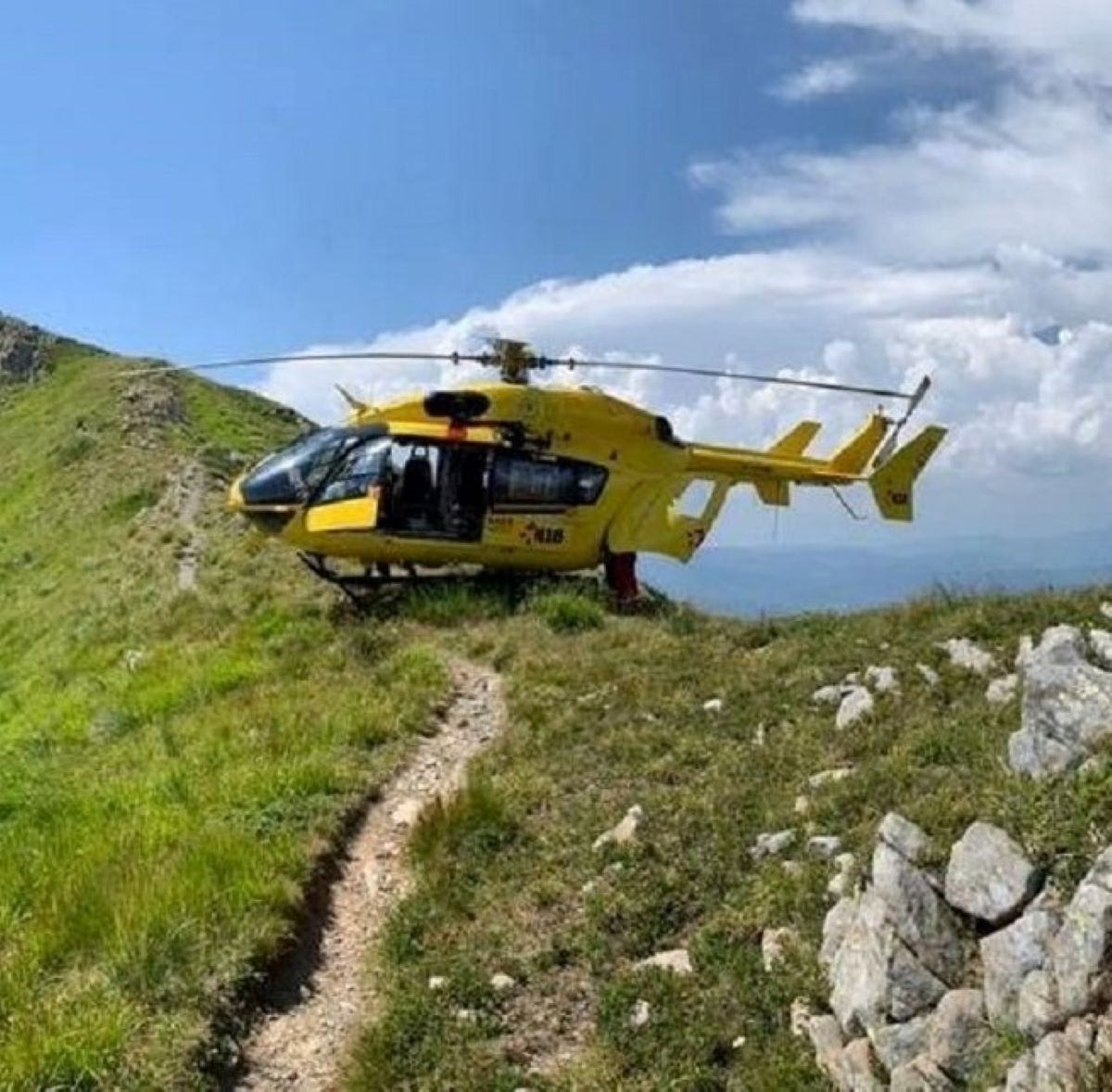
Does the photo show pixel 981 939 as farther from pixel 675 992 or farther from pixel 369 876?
pixel 369 876

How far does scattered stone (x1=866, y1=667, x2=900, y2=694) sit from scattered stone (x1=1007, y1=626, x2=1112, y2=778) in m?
2.84

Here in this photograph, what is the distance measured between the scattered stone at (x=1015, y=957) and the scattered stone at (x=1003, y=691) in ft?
11.7

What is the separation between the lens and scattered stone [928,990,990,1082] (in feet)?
21.7

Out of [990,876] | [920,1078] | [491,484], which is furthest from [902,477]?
[920,1078]

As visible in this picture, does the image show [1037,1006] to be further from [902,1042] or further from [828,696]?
[828,696]

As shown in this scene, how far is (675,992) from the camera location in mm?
8469

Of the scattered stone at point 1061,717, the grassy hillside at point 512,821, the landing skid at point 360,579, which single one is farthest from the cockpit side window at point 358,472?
the scattered stone at point 1061,717

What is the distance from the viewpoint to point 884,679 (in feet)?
39.4

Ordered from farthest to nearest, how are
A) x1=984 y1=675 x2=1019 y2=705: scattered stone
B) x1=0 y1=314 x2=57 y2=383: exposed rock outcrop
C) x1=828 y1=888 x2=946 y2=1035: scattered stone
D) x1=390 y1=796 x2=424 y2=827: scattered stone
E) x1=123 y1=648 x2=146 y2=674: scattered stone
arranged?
x1=0 y1=314 x2=57 y2=383: exposed rock outcrop → x1=123 y1=648 x2=146 y2=674: scattered stone → x1=390 y1=796 x2=424 y2=827: scattered stone → x1=984 y1=675 x2=1019 y2=705: scattered stone → x1=828 y1=888 x2=946 y2=1035: scattered stone

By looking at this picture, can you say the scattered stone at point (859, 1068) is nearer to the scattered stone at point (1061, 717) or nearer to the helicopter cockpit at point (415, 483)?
the scattered stone at point (1061, 717)

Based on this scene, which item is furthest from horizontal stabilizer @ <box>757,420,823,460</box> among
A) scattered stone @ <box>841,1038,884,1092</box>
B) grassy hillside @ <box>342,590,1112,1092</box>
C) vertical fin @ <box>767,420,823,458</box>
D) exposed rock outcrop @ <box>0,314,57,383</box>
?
exposed rock outcrop @ <box>0,314,57,383</box>

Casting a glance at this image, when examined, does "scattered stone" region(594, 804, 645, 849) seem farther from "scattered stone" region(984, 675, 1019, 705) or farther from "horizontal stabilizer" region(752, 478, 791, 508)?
"horizontal stabilizer" region(752, 478, 791, 508)

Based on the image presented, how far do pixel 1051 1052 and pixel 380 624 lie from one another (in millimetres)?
14032

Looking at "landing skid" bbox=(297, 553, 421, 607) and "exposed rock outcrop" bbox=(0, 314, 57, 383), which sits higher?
"exposed rock outcrop" bbox=(0, 314, 57, 383)
